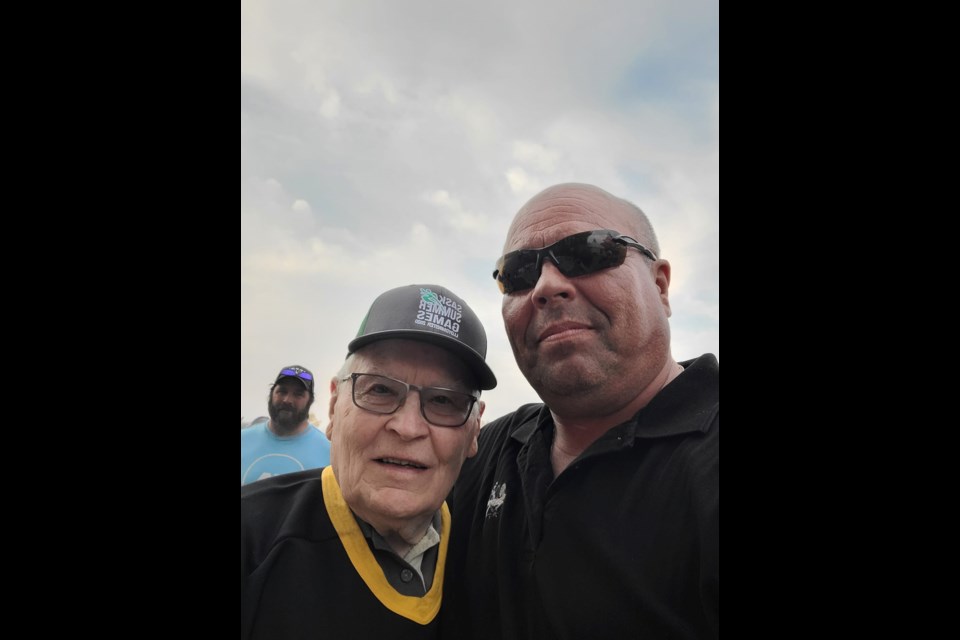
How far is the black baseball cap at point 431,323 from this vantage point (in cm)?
155

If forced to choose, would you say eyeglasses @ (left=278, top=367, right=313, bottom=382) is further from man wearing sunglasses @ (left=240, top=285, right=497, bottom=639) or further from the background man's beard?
man wearing sunglasses @ (left=240, top=285, right=497, bottom=639)

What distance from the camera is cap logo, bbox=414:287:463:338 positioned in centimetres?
157

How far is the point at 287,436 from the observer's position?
10.7 ft

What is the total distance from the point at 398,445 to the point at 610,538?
63 cm

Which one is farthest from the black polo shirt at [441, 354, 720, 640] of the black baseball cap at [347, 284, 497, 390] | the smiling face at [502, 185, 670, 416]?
the black baseball cap at [347, 284, 497, 390]

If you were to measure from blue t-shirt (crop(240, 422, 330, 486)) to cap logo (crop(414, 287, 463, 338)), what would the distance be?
1.76 metres

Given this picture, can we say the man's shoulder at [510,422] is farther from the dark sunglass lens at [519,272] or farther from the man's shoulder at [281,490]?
the man's shoulder at [281,490]

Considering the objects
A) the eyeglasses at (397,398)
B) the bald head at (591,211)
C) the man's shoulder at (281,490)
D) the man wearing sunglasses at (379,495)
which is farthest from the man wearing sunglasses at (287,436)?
the bald head at (591,211)

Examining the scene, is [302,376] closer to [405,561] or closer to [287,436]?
[287,436]
